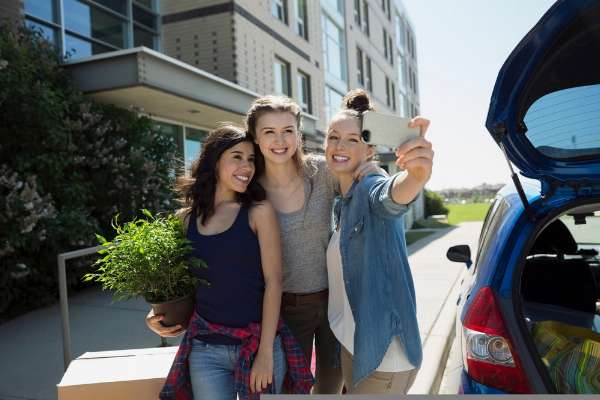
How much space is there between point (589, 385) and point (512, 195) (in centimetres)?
82

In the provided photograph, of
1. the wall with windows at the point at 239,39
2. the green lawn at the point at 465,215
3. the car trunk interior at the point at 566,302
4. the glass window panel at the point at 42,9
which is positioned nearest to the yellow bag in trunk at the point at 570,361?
the car trunk interior at the point at 566,302

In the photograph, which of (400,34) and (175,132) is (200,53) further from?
(400,34)

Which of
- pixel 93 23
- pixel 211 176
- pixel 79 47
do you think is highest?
pixel 93 23

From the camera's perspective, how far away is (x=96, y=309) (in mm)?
5992

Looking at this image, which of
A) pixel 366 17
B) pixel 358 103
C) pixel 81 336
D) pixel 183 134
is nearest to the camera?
pixel 358 103

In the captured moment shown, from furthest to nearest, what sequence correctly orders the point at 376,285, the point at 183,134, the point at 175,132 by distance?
the point at 183,134, the point at 175,132, the point at 376,285

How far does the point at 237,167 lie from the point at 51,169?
4.83 meters

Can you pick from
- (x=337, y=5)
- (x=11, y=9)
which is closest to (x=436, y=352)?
(x=11, y=9)

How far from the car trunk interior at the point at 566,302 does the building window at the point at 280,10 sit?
35.1ft

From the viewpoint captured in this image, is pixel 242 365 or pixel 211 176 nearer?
pixel 242 365

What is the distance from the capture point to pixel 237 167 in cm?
205

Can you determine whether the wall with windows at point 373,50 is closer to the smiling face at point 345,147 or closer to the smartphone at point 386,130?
the smiling face at point 345,147

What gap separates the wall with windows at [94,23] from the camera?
25.1ft

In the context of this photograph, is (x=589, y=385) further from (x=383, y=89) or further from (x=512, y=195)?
(x=383, y=89)
